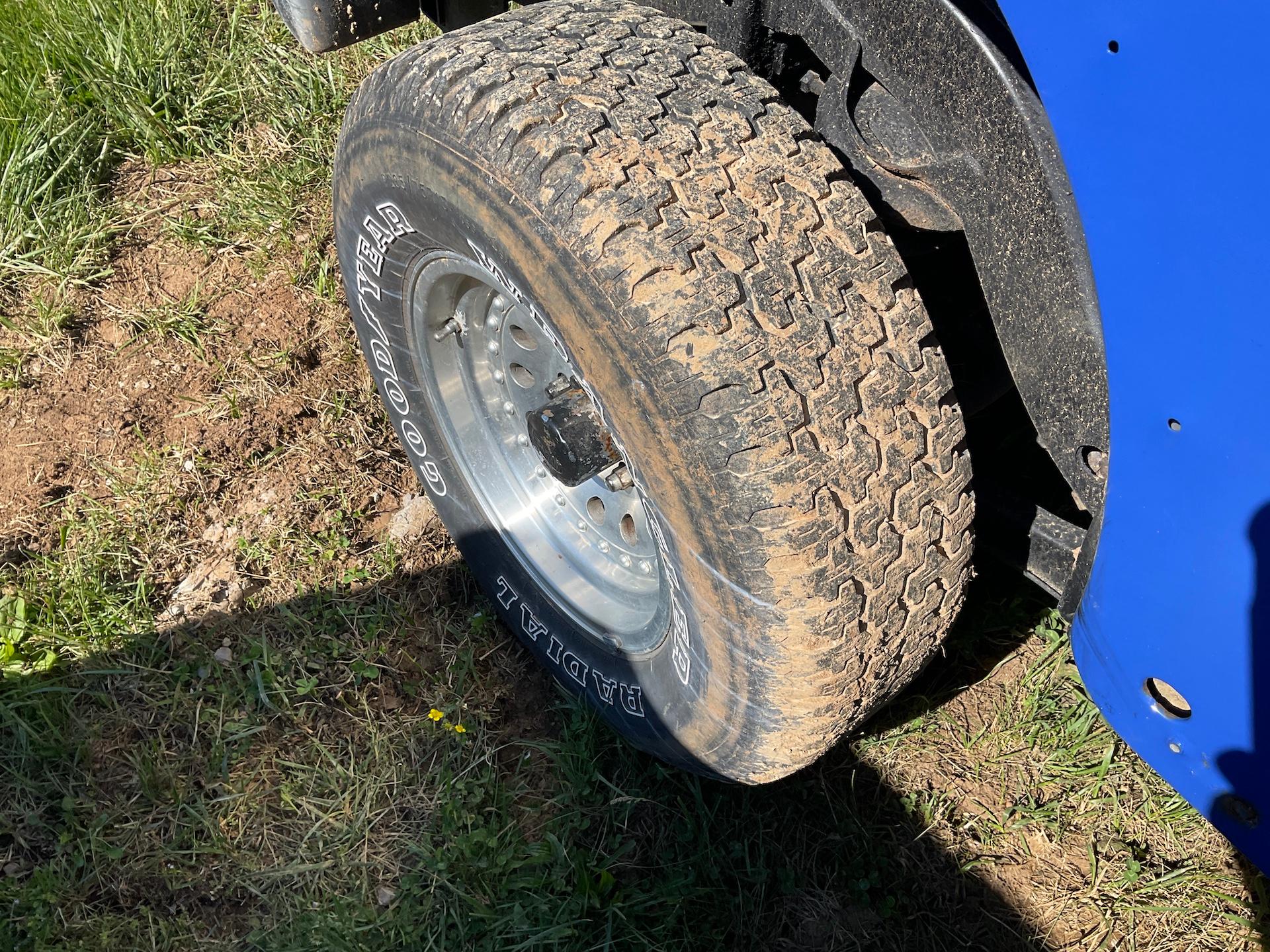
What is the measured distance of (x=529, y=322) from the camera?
213 cm

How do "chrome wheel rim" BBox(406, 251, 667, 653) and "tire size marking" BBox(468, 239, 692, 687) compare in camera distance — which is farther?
"chrome wheel rim" BBox(406, 251, 667, 653)

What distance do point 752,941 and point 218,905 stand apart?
1164mm

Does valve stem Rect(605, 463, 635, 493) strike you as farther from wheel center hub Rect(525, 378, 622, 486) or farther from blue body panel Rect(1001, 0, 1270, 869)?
blue body panel Rect(1001, 0, 1270, 869)

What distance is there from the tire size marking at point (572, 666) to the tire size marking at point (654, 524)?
0.79 feet

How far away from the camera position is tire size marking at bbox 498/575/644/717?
2.30 meters

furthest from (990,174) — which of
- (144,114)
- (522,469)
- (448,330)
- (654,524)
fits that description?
(144,114)

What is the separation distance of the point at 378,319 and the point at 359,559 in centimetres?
72

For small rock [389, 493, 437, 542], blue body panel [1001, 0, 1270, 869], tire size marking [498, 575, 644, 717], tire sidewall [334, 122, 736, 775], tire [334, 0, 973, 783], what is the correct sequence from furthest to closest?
small rock [389, 493, 437, 542]
tire size marking [498, 575, 644, 717]
tire sidewall [334, 122, 736, 775]
tire [334, 0, 973, 783]
blue body panel [1001, 0, 1270, 869]

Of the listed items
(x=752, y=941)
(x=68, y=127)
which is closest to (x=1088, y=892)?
(x=752, y=941)

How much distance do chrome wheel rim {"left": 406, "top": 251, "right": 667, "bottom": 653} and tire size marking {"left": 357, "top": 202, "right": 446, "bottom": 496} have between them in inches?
3.4

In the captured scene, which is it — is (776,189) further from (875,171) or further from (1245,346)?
(1245,346)

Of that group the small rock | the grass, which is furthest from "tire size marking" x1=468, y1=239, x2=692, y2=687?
the small rock

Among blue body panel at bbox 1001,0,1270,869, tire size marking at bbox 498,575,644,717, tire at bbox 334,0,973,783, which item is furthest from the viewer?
→ tire size marking at bbox 498,575,644,717

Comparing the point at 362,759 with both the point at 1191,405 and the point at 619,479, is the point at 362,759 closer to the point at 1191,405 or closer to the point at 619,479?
the point at 619,479
